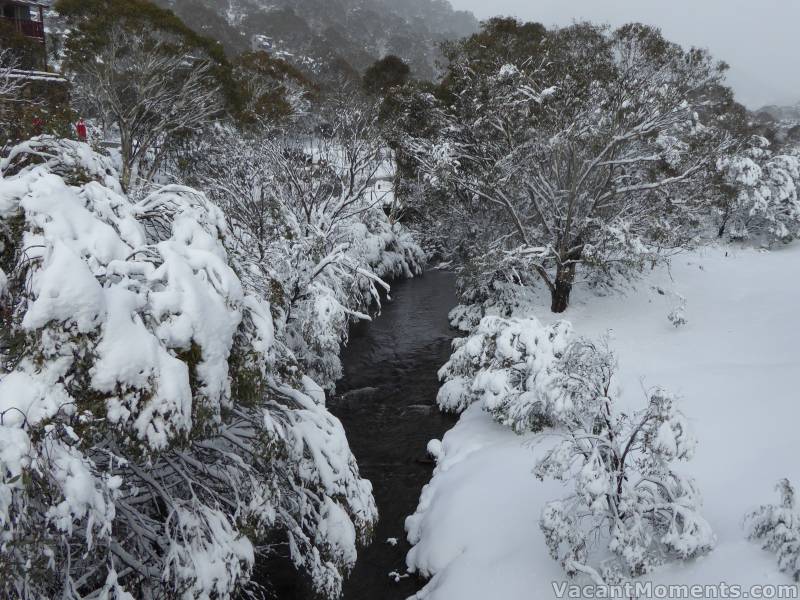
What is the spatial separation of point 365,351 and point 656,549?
1140cm

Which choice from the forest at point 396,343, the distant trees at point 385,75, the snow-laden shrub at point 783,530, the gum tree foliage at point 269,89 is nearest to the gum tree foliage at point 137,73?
the forest at point 396,343

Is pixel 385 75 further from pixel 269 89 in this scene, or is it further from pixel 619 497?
pixel 619 497

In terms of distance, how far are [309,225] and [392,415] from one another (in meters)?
5.34

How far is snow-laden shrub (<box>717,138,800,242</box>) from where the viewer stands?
2483cm

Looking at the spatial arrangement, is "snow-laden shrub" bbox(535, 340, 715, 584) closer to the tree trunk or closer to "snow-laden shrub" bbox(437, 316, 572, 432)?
"snow-laden shrub" bbox(437, 316, 572, 432)

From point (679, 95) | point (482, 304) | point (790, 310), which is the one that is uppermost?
point (679, 95)

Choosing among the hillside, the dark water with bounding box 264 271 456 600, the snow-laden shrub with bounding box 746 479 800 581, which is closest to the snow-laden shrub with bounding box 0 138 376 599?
the dark water with bounding box 264 271 456 600

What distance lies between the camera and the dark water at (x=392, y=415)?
24.7 feet

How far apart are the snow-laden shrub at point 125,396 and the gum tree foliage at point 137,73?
1782cm

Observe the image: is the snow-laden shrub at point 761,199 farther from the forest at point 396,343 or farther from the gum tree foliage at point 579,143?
the gum tree foliage at point 579,143

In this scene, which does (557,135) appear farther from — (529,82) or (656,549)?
(656,549)

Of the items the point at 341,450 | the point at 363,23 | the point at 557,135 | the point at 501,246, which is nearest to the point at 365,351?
the point at 501,246

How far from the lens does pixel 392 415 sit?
12.1 meters

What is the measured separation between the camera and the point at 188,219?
4.34m
